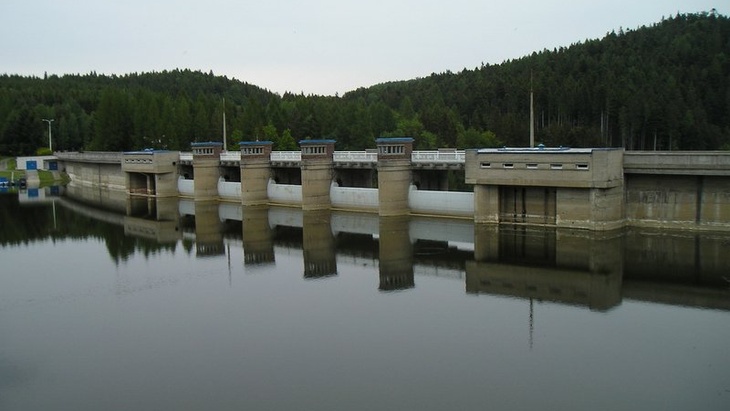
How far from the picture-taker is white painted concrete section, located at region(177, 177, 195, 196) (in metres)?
64.3

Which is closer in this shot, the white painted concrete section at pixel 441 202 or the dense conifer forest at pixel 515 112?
the white painted concrete section at pixel 441 202

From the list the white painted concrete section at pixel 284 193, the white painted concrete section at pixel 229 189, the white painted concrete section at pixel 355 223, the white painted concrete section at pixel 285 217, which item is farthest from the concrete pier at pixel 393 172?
the white painted concrete section at pixel 229 189

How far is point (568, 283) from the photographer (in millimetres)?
26938

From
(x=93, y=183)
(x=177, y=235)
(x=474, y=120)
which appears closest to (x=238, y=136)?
(x=93, y=183)

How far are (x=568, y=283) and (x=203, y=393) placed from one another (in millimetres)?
15472

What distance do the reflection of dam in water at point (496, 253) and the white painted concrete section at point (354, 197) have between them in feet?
2.84

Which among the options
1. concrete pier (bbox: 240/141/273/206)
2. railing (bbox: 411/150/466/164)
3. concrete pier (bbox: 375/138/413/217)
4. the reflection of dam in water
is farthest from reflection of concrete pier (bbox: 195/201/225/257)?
railing (bbox: 411/150/466/164)

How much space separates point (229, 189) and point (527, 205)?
97.5 ft

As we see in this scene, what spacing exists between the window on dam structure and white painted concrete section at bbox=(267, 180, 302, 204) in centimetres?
1919

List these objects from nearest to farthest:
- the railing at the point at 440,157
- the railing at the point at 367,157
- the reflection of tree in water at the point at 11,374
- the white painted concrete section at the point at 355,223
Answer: the reflection of tree in water at the point at 11,374
the white painted concrete section at the point at 355,223
the railing at the point at 440,157
the railing at the point at 367,157

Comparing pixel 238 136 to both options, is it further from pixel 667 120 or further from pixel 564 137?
pixel 667 120

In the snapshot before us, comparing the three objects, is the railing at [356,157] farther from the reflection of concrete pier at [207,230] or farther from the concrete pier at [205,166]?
the concrete pier at [205,166]

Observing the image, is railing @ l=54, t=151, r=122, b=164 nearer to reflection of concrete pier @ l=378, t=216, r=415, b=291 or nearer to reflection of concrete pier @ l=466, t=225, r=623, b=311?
reflection of concrete pier @ l=378, t=216, r=415, b=291

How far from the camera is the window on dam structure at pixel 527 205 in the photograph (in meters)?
37.4
